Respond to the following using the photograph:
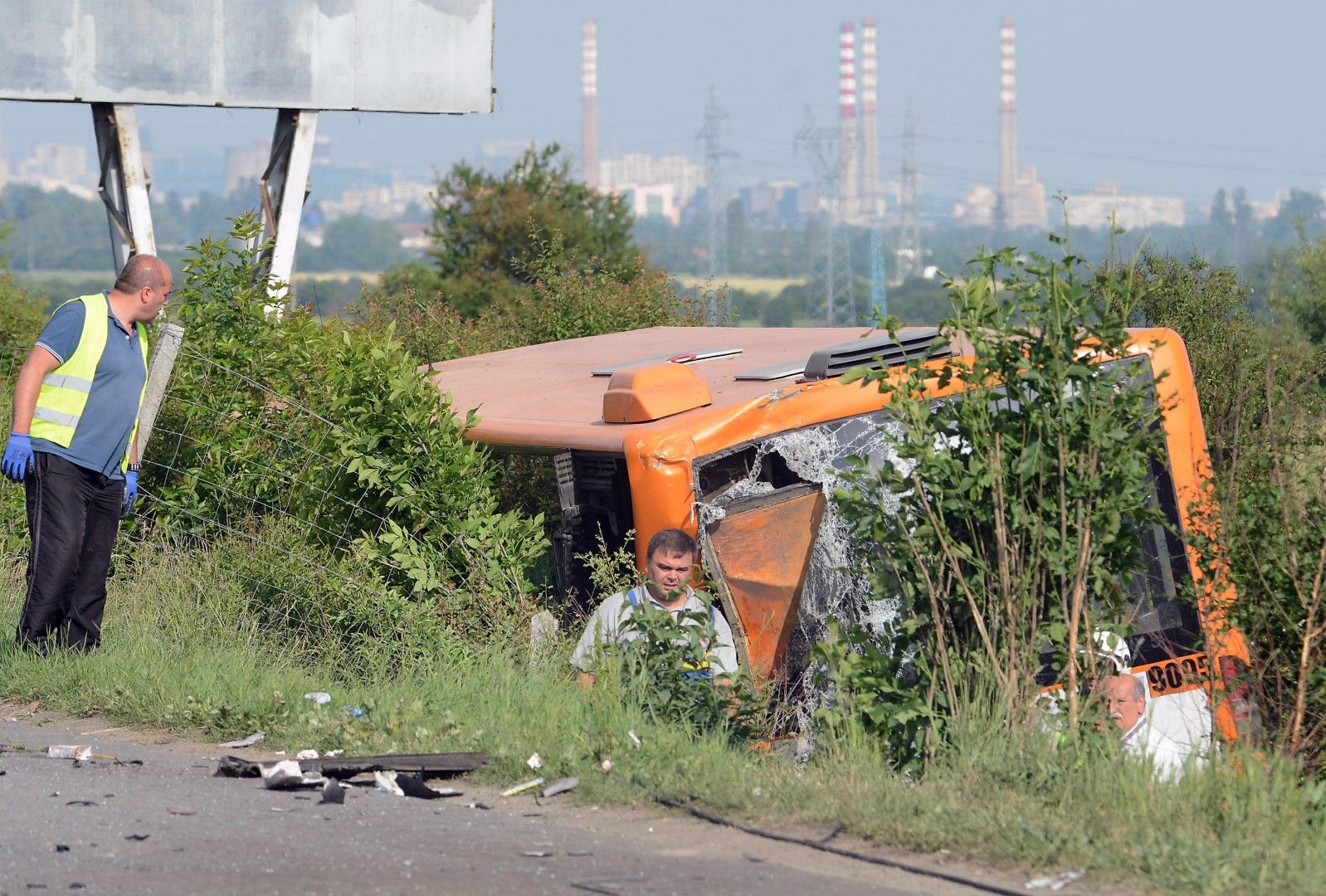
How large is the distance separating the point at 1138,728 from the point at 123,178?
12.1m

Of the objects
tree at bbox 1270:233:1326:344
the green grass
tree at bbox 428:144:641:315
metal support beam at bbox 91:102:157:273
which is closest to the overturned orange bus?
the green grass

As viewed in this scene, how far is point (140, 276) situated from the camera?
21.8 feet

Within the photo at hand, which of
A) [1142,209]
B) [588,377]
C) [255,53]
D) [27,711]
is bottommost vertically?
[27,711]

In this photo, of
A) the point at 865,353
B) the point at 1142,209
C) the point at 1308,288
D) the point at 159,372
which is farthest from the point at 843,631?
the point at 1142,209

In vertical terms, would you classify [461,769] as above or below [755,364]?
below

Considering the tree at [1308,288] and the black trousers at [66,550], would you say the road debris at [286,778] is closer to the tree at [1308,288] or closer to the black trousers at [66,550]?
the black trousers at [66,550]

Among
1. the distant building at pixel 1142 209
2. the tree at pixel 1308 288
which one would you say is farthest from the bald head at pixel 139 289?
the distant building at pixel 1142 209

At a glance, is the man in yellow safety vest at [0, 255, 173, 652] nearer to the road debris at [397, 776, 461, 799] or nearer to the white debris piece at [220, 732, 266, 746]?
→ the white debris piece at [220, 732, 266, 746]

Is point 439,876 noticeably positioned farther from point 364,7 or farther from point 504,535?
point 364,7

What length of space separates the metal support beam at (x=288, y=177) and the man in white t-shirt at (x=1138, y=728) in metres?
11.7

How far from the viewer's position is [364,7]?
1578 centimetres

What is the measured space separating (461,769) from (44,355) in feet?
9.07

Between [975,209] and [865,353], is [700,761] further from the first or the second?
[975,209]

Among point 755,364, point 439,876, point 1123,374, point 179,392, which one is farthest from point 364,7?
point 439,876
